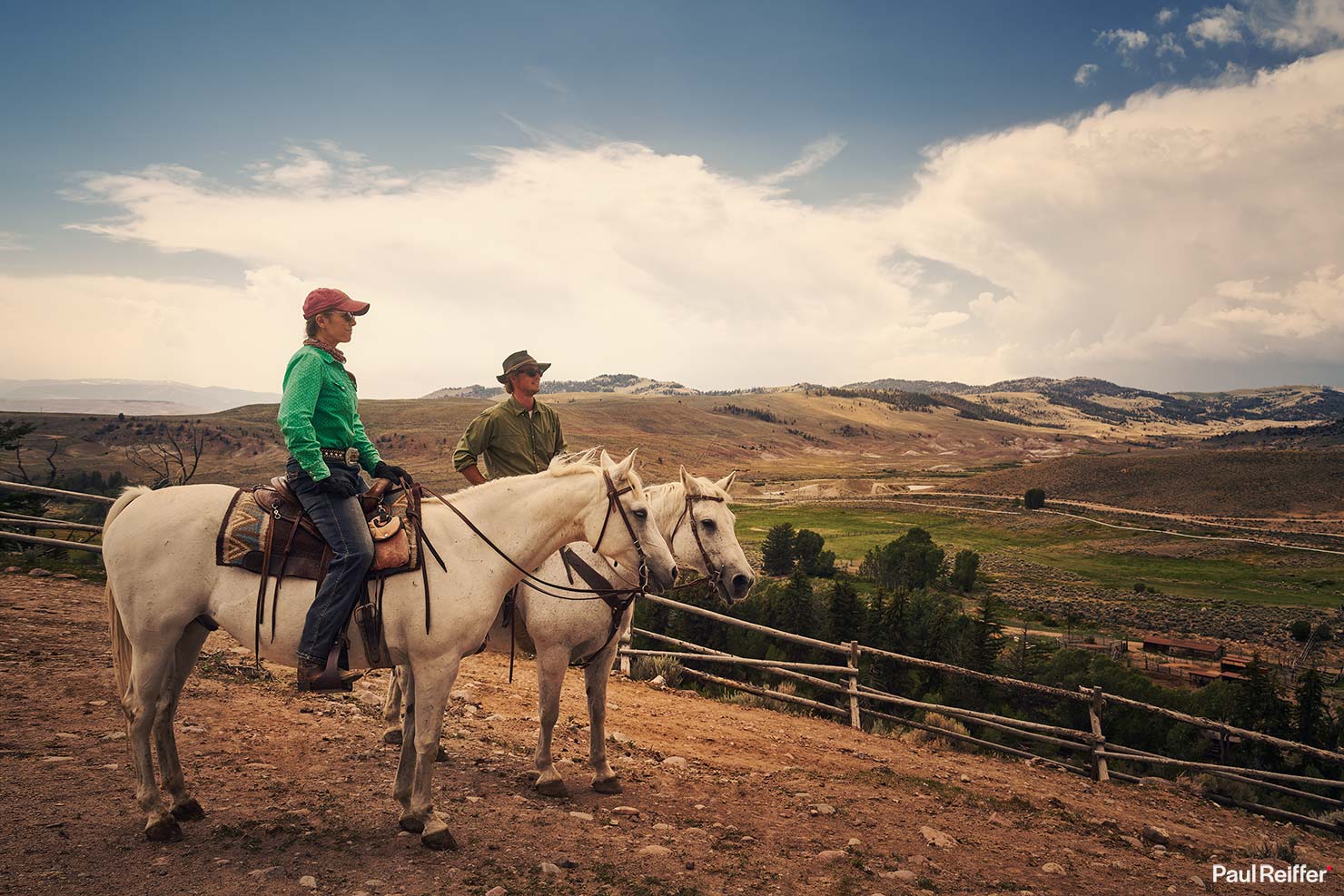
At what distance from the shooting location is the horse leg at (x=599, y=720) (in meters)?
→ 5.67

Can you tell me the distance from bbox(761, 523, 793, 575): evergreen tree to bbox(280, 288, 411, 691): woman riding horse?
60015 mm

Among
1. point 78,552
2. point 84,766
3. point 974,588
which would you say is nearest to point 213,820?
point 84,766

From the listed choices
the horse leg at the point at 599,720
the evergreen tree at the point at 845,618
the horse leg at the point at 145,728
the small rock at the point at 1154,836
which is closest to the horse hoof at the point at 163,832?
the horse leg at the point at 145,728

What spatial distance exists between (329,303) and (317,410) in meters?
0.72

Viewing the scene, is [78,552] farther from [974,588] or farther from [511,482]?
[974,588]

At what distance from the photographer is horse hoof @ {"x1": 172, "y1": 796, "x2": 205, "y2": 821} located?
14.3 ft

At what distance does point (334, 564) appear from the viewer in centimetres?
401

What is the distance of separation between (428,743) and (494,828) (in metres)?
1.02

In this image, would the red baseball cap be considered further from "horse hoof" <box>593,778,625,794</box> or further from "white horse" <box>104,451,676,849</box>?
"horse hoof" <box>593,778,625,794</box>

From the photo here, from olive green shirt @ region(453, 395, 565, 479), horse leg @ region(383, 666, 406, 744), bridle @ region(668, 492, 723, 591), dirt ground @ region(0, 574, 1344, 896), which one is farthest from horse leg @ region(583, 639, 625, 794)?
horse leg @ region(383, 666, 406, 744)

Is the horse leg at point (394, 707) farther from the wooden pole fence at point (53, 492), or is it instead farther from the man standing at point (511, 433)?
the wooden pole fence at point (53, 492)

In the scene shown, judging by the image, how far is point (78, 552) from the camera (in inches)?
600

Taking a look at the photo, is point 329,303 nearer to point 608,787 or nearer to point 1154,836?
point 608,787

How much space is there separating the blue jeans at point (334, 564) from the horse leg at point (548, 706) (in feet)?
5.72
